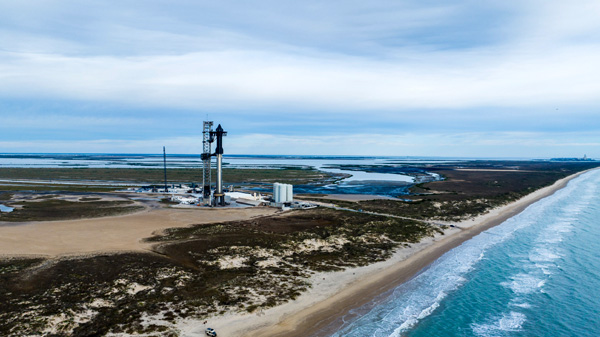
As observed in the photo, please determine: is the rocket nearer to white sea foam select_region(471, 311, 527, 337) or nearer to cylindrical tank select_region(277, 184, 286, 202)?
cylindrical tank select_region(277, 184, 286, 202)

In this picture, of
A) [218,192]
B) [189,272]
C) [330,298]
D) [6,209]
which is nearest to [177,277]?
[189,272]

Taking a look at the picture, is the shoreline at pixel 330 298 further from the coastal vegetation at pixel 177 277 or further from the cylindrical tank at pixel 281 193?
the cylindrical tank at pixel 281 193

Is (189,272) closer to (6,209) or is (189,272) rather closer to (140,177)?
(6,209)

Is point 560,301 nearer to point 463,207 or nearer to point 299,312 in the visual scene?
point 299,312

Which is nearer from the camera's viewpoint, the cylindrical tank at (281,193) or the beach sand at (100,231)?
the beach sand at (100,231)

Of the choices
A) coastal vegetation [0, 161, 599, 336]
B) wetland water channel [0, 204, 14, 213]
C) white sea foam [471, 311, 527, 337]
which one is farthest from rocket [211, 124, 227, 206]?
white sea foam [471, 311, 527, 337]

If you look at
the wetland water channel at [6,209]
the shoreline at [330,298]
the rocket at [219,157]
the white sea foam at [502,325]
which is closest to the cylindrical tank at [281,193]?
the rocket at [219,157]
